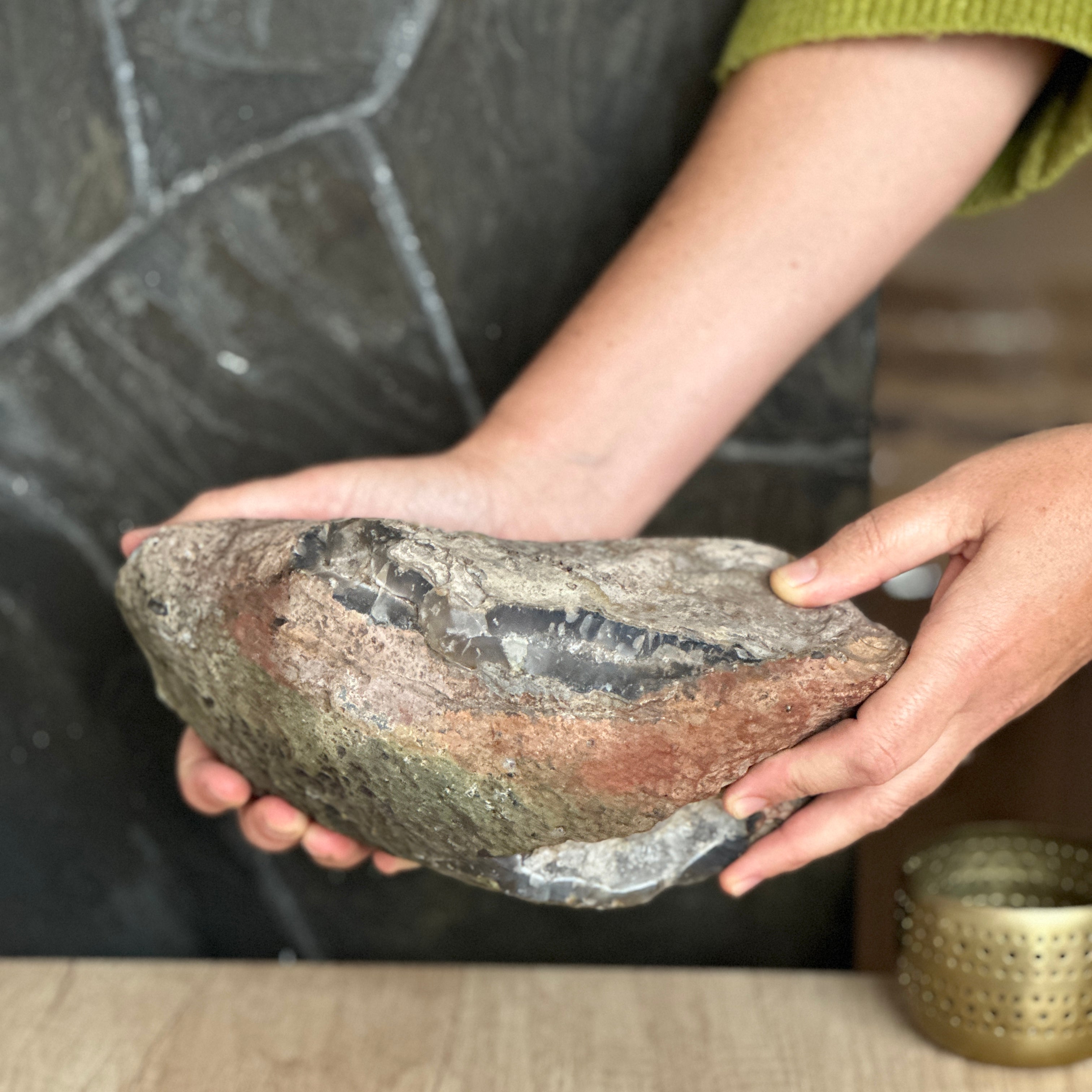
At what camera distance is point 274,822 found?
93cm

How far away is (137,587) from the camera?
32.4 inches

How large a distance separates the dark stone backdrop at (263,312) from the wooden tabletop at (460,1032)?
0.82 feet

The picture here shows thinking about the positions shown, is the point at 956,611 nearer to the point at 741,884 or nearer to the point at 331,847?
the point at 741,884

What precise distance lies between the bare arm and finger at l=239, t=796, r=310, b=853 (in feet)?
0.24

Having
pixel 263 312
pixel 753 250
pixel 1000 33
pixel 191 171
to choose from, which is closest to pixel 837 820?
pixel 753 250

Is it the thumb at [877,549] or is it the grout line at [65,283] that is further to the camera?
the grout line at [65,283]

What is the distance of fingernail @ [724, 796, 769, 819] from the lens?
0.79 m

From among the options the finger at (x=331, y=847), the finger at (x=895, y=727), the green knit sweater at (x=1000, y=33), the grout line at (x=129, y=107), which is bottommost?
the finger at (x=331, y=847)

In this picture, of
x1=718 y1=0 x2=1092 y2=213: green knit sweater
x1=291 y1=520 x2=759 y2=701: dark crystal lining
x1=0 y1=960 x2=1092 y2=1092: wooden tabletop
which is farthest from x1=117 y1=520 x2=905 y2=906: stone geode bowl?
x1=718 y1=0 x2=1092 y2=213: green knit sweater

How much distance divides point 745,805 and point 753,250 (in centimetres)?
53

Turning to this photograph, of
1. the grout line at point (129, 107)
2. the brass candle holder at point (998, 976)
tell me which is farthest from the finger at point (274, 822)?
the grout line at point (129, 107)

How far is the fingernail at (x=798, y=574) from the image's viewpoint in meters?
0.79

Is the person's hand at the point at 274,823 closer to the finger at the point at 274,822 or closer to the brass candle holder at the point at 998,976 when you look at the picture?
the finger at the point at 274,822

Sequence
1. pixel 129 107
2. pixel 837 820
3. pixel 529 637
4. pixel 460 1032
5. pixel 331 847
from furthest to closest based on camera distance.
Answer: pixel 129 107, pixel 460 1032, pixel 331 847, pixel 837 820, pixel 529 637
